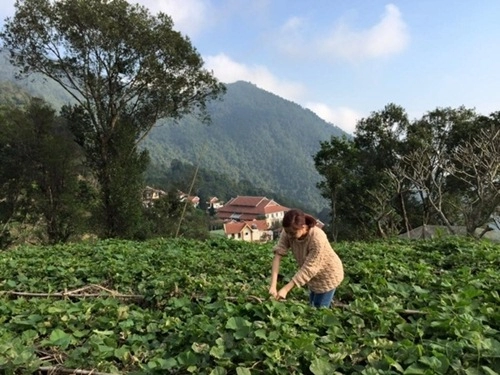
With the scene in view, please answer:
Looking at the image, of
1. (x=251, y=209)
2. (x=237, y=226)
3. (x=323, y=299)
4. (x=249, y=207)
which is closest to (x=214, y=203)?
(x=249, y=207)

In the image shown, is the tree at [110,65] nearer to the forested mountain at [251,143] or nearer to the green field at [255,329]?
the green field at [255,329]

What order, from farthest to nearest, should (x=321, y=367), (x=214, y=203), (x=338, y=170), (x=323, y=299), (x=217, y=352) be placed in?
(x=214, y=203), (x=338, y=170), (x=323, y=299), (x=217, y=352), (x=321, y=367)

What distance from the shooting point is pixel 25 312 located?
12.0 feet

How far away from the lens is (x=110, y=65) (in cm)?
1639

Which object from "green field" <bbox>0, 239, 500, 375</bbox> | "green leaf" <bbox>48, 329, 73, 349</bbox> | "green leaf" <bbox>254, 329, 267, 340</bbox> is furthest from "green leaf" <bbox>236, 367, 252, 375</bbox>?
"green leaf" <bbox>48, 329, 73, 349</bbox>

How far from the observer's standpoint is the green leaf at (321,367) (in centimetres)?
217

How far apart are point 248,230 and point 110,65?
128 ft

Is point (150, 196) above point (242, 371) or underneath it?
above

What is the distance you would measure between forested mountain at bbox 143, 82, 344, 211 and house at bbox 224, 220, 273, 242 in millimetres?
13713

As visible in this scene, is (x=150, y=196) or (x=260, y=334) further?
(x=150, y=196)

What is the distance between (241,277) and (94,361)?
261 cm

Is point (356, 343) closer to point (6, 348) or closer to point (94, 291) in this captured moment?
point (6, 348)

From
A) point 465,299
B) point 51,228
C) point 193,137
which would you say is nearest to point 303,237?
point 465,299

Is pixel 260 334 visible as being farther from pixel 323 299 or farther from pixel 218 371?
pixel 323 299
